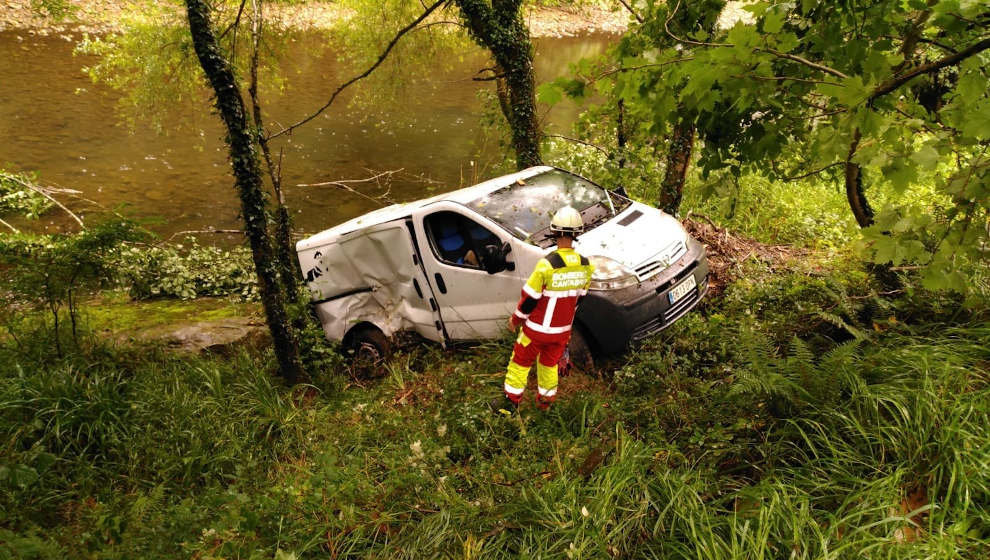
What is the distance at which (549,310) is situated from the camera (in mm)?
4297

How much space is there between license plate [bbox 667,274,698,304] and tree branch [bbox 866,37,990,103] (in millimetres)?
2615

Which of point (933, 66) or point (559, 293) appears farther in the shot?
point (559, 293)

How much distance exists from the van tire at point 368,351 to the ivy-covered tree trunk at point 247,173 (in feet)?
2.27

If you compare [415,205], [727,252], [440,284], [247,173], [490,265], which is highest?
[247,173]

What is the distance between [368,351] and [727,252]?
14.2 ft

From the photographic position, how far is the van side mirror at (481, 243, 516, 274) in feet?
16.4

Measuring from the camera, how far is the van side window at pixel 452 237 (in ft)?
18.1

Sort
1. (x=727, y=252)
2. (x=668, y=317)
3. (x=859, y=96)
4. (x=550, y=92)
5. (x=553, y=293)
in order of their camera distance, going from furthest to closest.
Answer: (x=727, y=252) → (x=668, y=317) → (x=553, y=293) → (x=550, y=92) → (x=859, y=96)

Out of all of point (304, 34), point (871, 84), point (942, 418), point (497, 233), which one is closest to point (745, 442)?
point (942, 418)

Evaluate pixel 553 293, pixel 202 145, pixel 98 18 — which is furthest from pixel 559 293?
pixel 98 18

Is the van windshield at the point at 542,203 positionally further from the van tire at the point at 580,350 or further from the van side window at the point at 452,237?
the van tire at the point at 580,350

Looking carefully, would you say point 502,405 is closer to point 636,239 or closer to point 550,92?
point 636,239

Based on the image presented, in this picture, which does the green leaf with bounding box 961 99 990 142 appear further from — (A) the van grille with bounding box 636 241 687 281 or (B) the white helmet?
(A) the van grille with bounding box 636 241 687 281

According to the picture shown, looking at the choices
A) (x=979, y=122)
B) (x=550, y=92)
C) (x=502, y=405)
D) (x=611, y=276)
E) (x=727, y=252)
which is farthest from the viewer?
(x=727, y=252)
